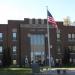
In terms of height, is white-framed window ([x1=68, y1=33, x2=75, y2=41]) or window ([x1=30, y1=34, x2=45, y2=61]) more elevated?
white-framed window ([x1=68, y1=33, x2=75, y2=41])

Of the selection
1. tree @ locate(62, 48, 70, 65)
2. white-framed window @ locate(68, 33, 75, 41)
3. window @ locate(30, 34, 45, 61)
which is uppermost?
white-framed window @ locate(68, 33, 75, 41)

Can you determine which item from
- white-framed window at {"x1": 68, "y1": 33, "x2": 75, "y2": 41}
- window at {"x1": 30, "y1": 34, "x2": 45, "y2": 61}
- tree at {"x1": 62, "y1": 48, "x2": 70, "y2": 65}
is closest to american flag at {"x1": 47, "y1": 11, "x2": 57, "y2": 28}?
window at {"x1": 30, "y1": 34, "x2": 45, "y2": 61}

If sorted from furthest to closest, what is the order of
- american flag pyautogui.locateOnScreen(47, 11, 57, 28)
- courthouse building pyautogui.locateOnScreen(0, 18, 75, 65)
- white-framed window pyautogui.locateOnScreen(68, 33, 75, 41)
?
white-framed window pyautogui.locateOnScreen(68, 33, 75, 41) → courthouse building pyautogui.locateOnScreen(0, 18, 75, 65) → american flag pyautogui.locateOnScreen(47, 11, 57, 28)

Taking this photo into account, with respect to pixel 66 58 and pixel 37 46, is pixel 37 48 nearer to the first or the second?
pixel 37 46

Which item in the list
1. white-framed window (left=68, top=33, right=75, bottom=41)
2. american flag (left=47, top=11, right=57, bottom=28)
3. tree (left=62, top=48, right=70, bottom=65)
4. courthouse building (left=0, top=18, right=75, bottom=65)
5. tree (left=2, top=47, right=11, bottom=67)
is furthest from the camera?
white-framed window (left=68, top=33, right=75, bottom=41)

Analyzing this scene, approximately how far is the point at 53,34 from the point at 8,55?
39.2 ft

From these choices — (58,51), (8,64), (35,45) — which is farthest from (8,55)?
(58,51)

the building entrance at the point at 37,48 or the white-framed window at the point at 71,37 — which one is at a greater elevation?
the white-framed window at the point at 71,37

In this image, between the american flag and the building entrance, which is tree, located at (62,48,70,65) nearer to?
the building entrance

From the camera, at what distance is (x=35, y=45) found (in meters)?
79.8

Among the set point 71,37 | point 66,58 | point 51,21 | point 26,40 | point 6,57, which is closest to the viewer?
point 51,21

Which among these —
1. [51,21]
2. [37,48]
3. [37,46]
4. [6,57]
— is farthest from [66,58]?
[51,21]

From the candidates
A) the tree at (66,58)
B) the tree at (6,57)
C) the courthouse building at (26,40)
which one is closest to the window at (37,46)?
the courthouse building at (26,40)

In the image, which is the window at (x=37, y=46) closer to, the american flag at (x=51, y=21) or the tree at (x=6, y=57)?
the tree at (x=6, y=57)
